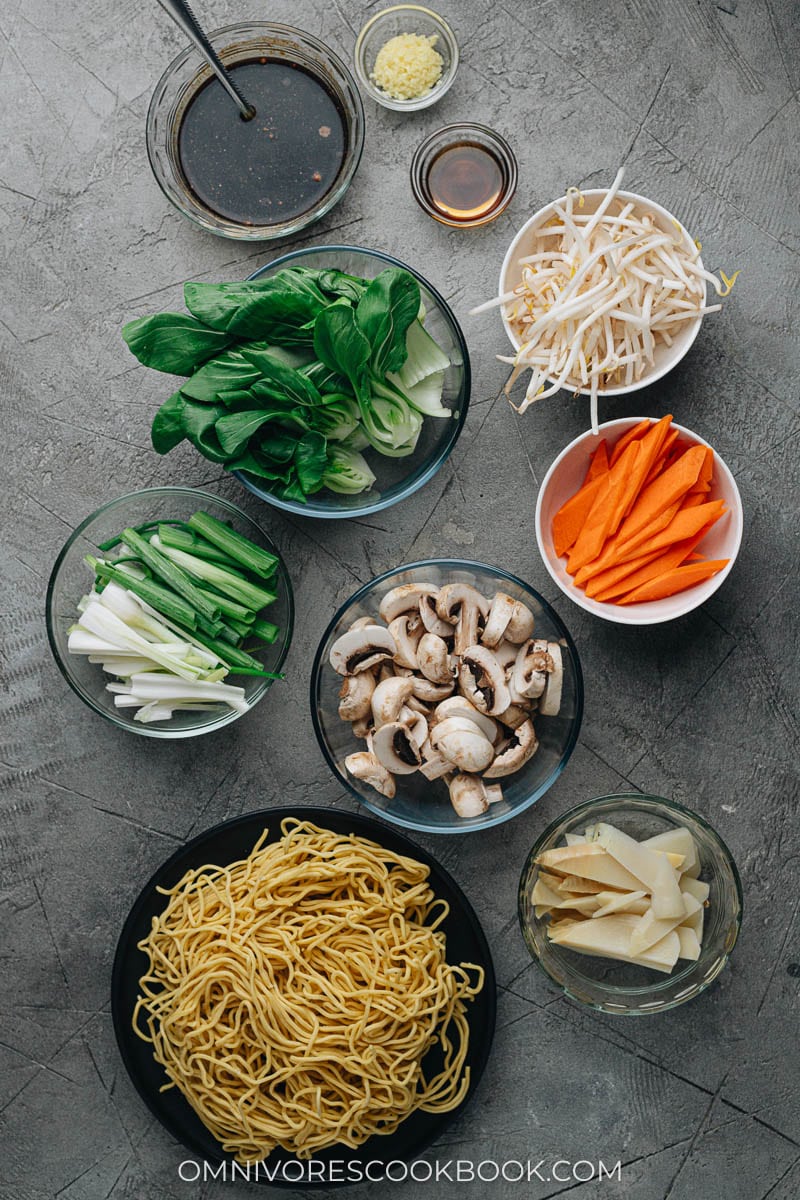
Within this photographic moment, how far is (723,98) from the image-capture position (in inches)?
91.1

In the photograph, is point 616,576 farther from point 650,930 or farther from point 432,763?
point 650,930

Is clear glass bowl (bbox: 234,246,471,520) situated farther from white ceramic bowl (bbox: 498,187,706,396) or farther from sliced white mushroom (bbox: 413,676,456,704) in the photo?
sliced white mushroom (bbox: 413,676,456,704)

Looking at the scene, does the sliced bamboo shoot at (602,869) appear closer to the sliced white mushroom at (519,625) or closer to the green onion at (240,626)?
the sliced white mushroom at (519,625)

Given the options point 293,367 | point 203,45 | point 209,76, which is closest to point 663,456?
point 293,367

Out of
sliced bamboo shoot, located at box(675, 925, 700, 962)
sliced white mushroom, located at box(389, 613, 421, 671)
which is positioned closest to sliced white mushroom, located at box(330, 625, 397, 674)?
sliced white mushroom, located at box(389, 613, 421, 671)

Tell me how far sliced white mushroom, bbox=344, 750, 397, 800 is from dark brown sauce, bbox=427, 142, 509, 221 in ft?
4.39

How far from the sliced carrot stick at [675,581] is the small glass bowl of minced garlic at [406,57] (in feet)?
4.21

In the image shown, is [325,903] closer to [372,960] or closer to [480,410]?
[372,960]

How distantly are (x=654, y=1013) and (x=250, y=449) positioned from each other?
5.23 ft

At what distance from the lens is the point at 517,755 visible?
2.03 metres

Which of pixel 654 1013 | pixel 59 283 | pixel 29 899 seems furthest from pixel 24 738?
pixel 654 1013

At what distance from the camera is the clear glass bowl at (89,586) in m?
2.19

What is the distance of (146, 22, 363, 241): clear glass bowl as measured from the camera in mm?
2244

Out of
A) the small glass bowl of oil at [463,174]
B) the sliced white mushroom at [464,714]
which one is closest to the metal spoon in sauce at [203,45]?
the small glass bowl of oil at [463,174]
